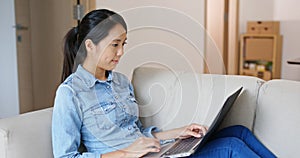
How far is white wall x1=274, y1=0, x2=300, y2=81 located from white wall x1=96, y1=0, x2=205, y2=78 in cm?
187

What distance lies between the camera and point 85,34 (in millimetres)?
1346

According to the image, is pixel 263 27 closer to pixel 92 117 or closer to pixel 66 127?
pixel 92 117

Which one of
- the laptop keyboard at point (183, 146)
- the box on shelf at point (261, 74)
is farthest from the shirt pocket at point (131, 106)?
the box on shelf at point (261, 74)

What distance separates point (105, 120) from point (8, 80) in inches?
70.4

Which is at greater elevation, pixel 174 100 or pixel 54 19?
pixel 54 19

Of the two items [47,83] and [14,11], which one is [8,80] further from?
[14,11]

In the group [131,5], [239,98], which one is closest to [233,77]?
[239,98]

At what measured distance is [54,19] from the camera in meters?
2.88

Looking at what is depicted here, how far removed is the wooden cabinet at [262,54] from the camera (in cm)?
432

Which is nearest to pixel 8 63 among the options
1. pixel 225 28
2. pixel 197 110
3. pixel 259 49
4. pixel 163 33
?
pixel 163 33

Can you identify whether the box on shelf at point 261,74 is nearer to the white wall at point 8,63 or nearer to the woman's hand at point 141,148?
the white wall at point 8,63

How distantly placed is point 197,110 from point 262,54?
306cm

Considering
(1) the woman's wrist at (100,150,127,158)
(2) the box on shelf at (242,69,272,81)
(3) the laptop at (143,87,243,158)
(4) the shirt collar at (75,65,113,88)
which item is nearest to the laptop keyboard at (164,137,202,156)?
(3) the laptop at (143,87,243,158)

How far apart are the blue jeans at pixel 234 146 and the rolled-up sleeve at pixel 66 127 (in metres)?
0.39
